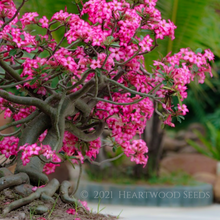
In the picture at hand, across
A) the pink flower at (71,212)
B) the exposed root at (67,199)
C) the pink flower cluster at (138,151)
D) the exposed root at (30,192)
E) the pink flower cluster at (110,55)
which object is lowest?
the exposed root at (67,199)

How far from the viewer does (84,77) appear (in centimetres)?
197

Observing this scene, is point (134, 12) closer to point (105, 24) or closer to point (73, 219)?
point (105, 24)

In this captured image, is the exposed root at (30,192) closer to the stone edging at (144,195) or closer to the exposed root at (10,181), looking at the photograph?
the exposed root at (10,181)

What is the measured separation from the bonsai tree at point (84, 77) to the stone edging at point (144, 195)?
9.60 ft

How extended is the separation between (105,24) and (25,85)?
1.83 ft

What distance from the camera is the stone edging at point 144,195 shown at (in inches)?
210

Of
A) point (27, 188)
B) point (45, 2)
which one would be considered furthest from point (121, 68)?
point (45, 2)

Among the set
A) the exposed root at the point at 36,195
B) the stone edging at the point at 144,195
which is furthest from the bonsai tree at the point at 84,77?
the stone edging at the point at 144,195

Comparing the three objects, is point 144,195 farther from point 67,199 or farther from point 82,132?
point 67,199

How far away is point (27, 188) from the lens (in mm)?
2148

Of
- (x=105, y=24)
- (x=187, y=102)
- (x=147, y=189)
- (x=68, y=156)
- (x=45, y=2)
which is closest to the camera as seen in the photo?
(x=68, y=156)

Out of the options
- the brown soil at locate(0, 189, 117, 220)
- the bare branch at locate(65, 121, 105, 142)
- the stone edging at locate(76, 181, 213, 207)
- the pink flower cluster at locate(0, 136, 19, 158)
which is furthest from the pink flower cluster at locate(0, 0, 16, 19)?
the stone edging at locate(76, 181, 213, 207)

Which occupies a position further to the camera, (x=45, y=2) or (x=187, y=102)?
(x=187, y=102)

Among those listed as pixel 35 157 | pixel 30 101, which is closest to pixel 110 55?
pixel 30 101
